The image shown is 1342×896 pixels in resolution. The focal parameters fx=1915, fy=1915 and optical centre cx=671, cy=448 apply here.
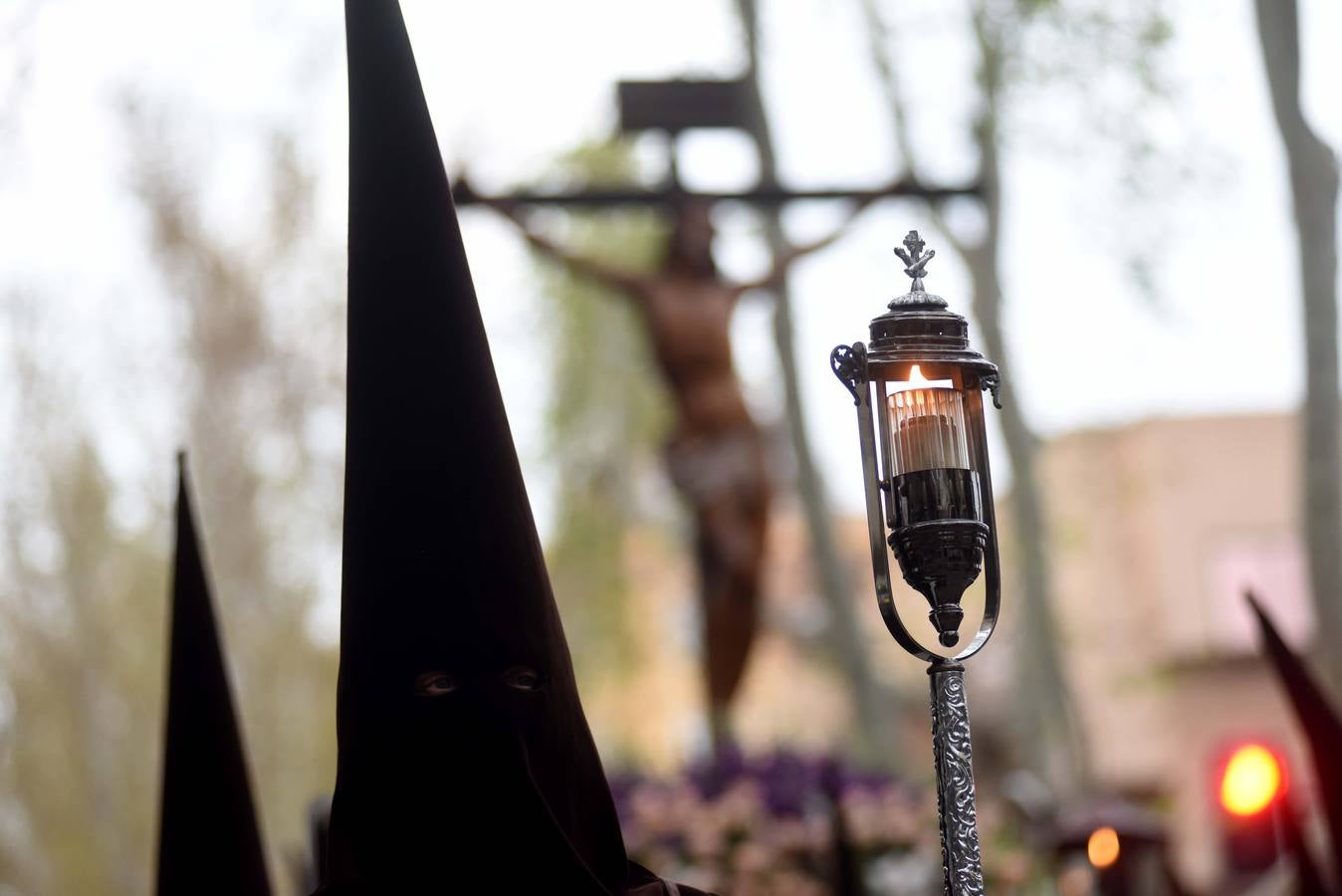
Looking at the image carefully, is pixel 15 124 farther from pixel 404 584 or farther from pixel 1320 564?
pixel 404 584

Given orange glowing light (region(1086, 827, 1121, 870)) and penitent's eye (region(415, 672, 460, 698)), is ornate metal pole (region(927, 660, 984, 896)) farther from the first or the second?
orange glowing light (region(1086, 827, 1121, 870))

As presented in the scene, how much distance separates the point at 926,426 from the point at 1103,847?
1.89 m

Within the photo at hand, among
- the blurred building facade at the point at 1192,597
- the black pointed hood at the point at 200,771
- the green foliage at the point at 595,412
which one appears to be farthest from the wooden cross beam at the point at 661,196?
the blurred building facade at the point at 1192,597

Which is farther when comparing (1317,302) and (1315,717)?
(1317,302)

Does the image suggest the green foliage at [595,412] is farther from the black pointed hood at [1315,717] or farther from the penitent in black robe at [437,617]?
the penitent in black robe at [437,617]

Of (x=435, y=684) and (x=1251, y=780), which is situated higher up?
(x=435, y=684)

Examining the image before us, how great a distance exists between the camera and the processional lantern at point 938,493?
2486mm

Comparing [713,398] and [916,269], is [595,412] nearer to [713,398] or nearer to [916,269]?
[713,398]

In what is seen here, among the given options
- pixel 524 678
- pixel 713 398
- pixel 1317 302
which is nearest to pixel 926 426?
pixel 524 678

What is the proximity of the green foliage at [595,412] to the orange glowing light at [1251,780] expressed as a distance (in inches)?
489

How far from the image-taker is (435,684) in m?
2.42

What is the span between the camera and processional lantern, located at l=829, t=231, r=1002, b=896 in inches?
97.9

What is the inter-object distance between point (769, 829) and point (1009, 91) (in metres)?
8.02

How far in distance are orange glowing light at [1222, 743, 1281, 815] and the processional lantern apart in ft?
5.42
